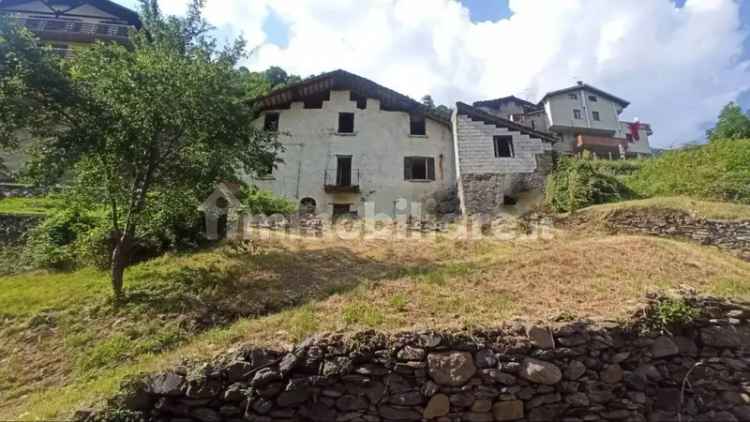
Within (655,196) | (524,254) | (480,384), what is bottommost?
(480,384)

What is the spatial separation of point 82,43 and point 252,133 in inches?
926

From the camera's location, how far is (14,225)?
12133 mm

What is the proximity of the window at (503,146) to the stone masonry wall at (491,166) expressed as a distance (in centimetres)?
18

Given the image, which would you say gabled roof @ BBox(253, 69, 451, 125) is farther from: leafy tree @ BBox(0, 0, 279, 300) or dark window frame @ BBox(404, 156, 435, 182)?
leafy tree @ BBox(0, 0, 279, 300)

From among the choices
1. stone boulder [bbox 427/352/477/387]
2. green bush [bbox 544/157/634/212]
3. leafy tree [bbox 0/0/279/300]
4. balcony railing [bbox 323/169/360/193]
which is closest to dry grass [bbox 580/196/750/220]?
green bush [bbox 544/157/634/212]

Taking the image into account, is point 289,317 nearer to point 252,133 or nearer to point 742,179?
point 252,133

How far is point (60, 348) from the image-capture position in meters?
6.56

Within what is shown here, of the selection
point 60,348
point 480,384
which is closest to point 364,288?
point 480,384

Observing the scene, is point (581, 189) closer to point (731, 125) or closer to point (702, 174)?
point (702, 174)

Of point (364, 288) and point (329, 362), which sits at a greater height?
point (364, 288)

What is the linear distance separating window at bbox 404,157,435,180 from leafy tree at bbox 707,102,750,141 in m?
13.2

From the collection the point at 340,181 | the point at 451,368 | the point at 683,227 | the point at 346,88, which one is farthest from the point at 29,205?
the point at 683,227

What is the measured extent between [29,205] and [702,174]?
23.9m

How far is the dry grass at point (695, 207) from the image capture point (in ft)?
36.4
